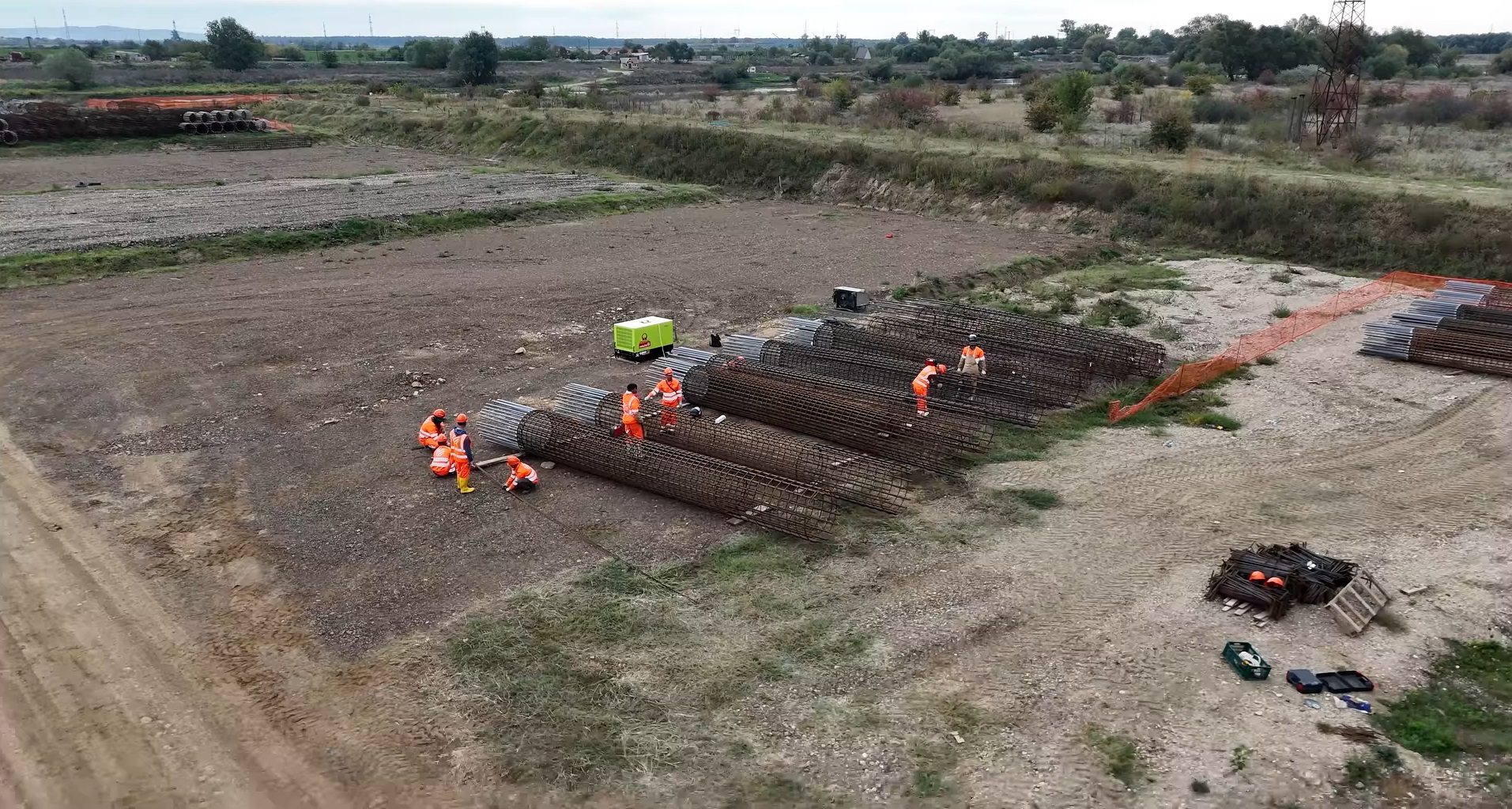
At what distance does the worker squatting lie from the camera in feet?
42.2

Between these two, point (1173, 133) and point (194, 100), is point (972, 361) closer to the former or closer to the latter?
point (1173, 133)

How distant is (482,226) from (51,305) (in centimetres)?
1294

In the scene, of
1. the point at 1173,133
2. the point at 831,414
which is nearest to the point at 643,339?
the point at 831,414

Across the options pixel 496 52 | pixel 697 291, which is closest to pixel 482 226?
pixel 697 291

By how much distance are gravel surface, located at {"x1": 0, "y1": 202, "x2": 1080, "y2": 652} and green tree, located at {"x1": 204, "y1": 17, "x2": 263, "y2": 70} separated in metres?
79.2

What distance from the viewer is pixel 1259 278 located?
24.2 metres

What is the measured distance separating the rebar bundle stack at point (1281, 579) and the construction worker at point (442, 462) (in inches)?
382

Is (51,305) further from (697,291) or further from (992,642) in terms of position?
(992,642)

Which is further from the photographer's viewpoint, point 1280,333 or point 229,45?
point 229,45

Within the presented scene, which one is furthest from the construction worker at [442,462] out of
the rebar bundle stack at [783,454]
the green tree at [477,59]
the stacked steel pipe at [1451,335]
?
the green tree at [477,59]

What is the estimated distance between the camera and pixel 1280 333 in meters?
19.7

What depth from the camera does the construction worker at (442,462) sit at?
1314 cm

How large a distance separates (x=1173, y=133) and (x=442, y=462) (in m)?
33.3

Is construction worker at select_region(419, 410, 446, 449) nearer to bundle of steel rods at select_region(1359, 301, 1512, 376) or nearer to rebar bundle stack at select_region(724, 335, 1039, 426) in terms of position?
rebar bundle stack at select_region(724, 335, 1039, 426)
